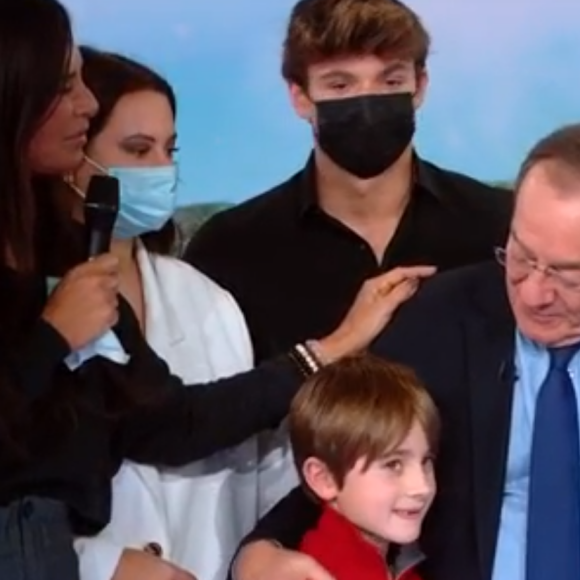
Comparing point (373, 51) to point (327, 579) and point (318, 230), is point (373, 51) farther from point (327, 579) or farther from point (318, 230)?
point (327, 579)

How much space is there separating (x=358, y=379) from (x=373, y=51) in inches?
25.7

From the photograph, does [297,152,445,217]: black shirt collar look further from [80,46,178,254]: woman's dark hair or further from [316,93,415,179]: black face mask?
[80,46,178,254]: woman's dark hair

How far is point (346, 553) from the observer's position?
5.67 feet

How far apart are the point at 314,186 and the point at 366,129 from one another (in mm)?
156

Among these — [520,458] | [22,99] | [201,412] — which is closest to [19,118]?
[22,99]

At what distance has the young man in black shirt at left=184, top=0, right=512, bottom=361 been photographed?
2.24 m

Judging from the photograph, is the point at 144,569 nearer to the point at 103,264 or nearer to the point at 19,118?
the point at 103,264

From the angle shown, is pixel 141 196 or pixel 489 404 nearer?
pixel 489 404

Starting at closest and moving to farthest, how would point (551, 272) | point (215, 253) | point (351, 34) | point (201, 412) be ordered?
point (551, 272) < point (201, 412) < point (351, 34) < point (215, 253)

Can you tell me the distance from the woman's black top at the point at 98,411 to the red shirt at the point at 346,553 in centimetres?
30

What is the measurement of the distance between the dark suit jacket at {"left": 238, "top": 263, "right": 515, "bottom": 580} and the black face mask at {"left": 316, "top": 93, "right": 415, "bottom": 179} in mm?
399

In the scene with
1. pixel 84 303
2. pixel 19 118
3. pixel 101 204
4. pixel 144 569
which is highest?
pixel 19 118

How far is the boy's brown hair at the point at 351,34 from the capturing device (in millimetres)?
2234

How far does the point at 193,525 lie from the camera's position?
2.06m
